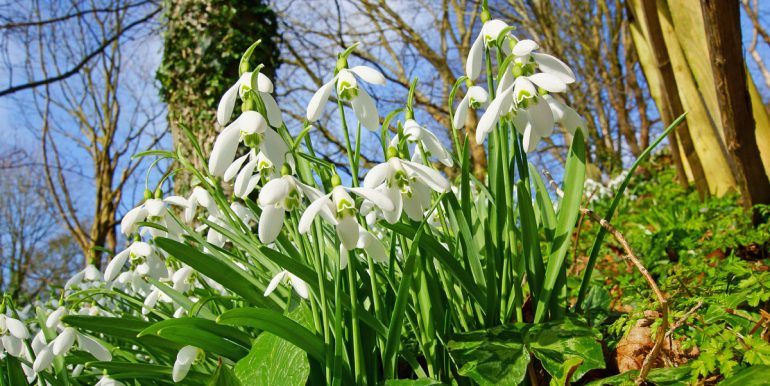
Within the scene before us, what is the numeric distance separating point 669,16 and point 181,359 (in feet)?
9.86

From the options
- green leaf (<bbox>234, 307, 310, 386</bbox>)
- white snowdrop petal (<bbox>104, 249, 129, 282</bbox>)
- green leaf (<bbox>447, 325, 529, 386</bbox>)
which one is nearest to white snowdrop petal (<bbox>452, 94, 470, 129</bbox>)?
green leaf (<bbox>447, 325, 529, 386</bbox>)

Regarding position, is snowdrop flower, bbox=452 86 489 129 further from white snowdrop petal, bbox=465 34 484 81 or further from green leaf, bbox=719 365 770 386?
green leaf, bbox=719 365 770 386

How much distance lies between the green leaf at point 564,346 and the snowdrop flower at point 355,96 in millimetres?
496

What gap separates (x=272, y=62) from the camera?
400 centimetres

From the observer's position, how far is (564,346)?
1007mm

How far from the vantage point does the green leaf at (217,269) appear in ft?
3.33

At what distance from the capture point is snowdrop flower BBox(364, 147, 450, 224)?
0.92 metres

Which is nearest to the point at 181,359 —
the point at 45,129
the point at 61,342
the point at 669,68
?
the point at 61,342

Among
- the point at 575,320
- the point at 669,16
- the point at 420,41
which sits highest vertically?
the point at 420,41

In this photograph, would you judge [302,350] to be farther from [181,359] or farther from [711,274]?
[711,274]

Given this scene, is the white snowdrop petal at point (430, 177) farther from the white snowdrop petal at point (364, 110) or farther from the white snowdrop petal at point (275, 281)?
the white snowdrop petal at point (275, 281)

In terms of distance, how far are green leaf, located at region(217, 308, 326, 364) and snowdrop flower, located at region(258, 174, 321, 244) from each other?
123mm

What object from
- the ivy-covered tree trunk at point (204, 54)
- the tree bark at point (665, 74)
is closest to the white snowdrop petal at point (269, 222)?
the tree bark at point (665, 74)

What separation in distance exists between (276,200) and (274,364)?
1.01 ft
